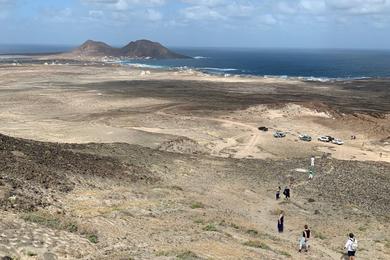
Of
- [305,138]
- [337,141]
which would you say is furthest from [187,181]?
[337,141]

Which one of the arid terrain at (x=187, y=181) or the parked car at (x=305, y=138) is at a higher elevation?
the arid terrain at (x=187, y=181)

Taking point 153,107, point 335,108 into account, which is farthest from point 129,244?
point 335,108

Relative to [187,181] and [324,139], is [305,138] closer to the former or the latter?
[324,139]

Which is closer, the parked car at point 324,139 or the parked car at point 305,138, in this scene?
the parked car at point 305,138

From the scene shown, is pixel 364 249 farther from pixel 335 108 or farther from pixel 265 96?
pixel 265 96

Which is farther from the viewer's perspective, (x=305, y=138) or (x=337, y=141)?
(x=305, y=138)

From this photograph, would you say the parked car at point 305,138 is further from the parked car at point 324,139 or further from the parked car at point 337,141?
the parked car at point 337,141

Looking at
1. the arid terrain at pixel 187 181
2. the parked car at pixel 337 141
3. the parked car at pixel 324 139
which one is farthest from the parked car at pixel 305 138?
the parked car at pixel 337 141

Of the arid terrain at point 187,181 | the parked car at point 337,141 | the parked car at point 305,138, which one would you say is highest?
the arid terrain at point 187,181
